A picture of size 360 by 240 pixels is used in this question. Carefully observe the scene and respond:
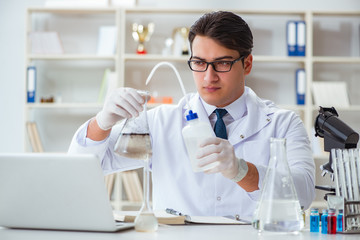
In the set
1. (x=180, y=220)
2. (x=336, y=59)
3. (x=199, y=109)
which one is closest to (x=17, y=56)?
(x=336, y=59)

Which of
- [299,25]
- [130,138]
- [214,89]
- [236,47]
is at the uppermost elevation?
[299,25]

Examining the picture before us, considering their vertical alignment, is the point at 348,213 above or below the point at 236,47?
below

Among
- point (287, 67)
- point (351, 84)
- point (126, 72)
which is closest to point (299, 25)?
point (287, 67)

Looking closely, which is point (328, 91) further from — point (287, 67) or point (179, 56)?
point (179, 56)

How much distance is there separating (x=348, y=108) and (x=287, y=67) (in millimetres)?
567

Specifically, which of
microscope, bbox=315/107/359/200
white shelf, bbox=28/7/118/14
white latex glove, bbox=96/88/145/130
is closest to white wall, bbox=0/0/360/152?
white shelf, bbox=28/7/118/14

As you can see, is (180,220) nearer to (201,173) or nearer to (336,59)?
(201,173)

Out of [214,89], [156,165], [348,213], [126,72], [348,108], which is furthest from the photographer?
[126,72]

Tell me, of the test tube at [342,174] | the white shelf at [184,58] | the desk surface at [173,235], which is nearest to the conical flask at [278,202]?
the desk surface at [173,235]

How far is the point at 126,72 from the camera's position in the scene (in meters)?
3.99

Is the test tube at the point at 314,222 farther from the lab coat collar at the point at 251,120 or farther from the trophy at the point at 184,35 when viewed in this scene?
the trophy at the point at 184,35

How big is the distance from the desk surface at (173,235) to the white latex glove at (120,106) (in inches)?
12.4

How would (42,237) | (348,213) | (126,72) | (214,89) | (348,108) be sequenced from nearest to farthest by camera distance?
1. (42,237)
2. (348,213)
3. (214,89)
4. (348,108)
5. (126,72)

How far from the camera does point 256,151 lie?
70.9 inches
